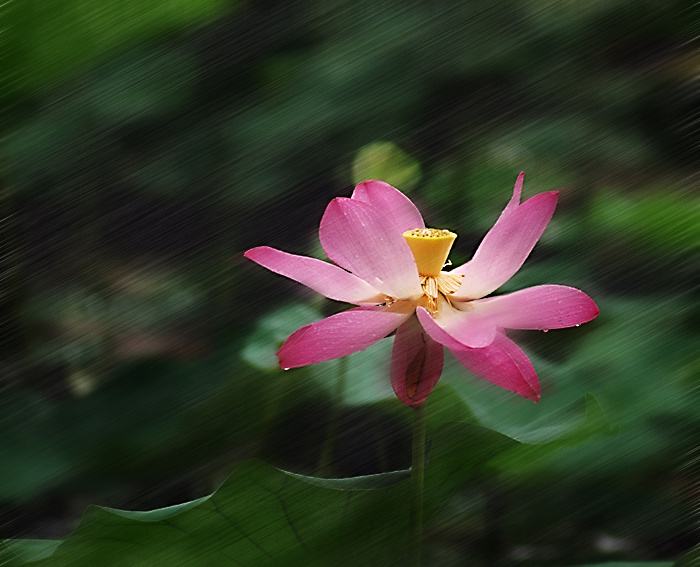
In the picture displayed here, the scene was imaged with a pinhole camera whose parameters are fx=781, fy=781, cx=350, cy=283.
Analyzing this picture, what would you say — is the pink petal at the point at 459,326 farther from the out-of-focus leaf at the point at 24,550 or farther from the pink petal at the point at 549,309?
the out-of-focus leaf at the point at 24,550

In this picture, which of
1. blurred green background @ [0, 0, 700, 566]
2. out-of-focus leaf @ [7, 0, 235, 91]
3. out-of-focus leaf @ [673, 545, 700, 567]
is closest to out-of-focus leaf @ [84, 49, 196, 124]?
blurred green background @ [0, 0, 700, 566]

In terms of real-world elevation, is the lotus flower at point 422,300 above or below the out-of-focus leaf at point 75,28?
below

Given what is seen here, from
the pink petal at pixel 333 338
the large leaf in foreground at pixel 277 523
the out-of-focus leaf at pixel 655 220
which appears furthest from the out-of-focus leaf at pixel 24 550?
the out-of-focus leaf at pixel 655 220

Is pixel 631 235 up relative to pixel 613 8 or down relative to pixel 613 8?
down

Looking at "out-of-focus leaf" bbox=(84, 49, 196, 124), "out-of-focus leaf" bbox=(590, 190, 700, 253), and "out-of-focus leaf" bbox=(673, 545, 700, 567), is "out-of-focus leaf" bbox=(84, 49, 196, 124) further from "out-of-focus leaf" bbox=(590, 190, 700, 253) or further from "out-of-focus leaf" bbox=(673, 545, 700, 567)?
"out-of-focus leaf" bbox=(673, 545, 700, 567)

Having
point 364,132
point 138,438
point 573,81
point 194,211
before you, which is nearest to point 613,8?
point 573,81

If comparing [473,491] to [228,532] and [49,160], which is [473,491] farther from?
Result: [49,160]
